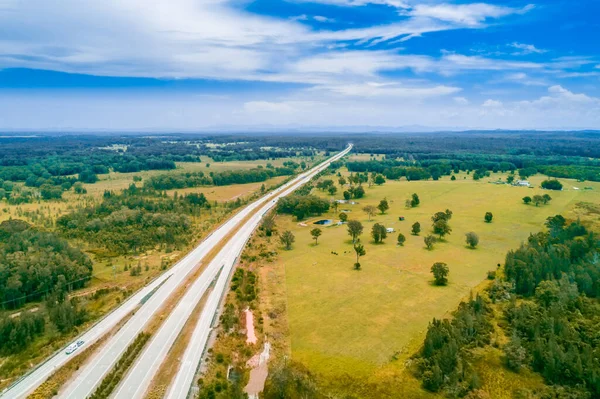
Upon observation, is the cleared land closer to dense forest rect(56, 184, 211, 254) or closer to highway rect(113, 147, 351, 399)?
dense forest rect(56, 184, 211, 254)

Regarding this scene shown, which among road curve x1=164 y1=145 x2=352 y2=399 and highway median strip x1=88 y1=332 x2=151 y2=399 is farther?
road curve x1=164 y1=145 x2=352 y2=399

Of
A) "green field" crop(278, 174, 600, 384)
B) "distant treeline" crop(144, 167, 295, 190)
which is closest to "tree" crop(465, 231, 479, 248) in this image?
"green field" crop(278, 174, 600, 384)

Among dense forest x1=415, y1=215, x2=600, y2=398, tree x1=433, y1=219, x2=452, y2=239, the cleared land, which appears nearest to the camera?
dense forest x1=415, y1=215, x2=600, y2=398

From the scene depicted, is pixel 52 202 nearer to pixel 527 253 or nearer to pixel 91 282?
pixel 91 282

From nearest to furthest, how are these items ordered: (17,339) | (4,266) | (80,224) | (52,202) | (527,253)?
(17,339) → (4,266) → (527,253) → (80,224) → (52,202)

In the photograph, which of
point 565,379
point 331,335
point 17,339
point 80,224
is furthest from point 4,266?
point 565,379

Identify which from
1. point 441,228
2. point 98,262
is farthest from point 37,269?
point 441,228

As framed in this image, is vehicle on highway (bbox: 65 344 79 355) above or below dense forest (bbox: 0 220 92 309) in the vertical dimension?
below
